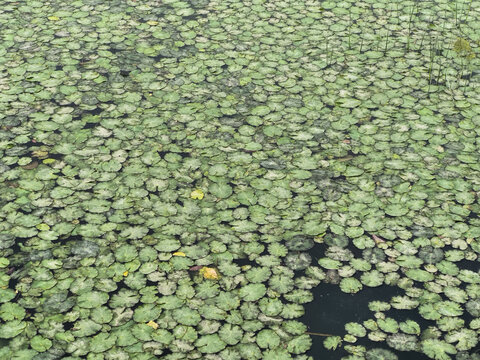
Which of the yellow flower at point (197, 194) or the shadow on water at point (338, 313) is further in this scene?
the yellow flower at point (197, 194)

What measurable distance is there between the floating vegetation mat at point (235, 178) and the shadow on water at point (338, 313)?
0.02 meters

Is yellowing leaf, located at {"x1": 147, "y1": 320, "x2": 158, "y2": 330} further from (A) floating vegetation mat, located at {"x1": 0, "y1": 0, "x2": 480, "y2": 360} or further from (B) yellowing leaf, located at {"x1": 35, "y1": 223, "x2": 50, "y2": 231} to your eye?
(B) yellowing leaf, located at {"x1": 35, "y1": 223, "x2": 50, "y2": 231}

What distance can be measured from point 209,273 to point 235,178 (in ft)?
2.67

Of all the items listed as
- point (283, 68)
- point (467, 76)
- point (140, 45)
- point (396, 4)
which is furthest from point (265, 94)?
point (396, 4)

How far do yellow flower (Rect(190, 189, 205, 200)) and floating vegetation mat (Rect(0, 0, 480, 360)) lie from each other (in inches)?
0.4

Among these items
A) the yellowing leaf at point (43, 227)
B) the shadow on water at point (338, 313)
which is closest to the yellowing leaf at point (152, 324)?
the shadow on water at point (338, 313)

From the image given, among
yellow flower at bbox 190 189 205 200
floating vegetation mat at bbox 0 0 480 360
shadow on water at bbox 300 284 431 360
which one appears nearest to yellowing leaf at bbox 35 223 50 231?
floating vegetation mat at bbox 0 0 480 360

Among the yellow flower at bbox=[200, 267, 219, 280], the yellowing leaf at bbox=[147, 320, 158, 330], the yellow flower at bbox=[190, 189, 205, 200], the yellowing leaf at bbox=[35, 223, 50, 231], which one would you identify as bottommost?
the yellowing leaf at bbox=[147, 320, 158, 330]

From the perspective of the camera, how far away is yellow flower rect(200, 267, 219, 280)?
3342 millimetres

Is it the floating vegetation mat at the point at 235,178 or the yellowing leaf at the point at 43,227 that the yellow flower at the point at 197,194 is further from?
the yellowing leaf at the point at 43,227

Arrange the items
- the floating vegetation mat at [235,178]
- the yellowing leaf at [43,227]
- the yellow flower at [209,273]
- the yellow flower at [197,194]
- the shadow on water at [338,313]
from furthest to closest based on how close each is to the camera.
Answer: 1. the yellow flower at [197,194]
2. the yellowing leaf at [43,227]
3. the yellow flower at [209,273]
4. the floating vegetation mat at [235,178]
5. the shadow on water at [338,313]

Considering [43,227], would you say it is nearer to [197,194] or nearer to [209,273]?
[197,194]

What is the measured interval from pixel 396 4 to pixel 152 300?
4.01 m

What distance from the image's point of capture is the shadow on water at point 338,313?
3.01 m
